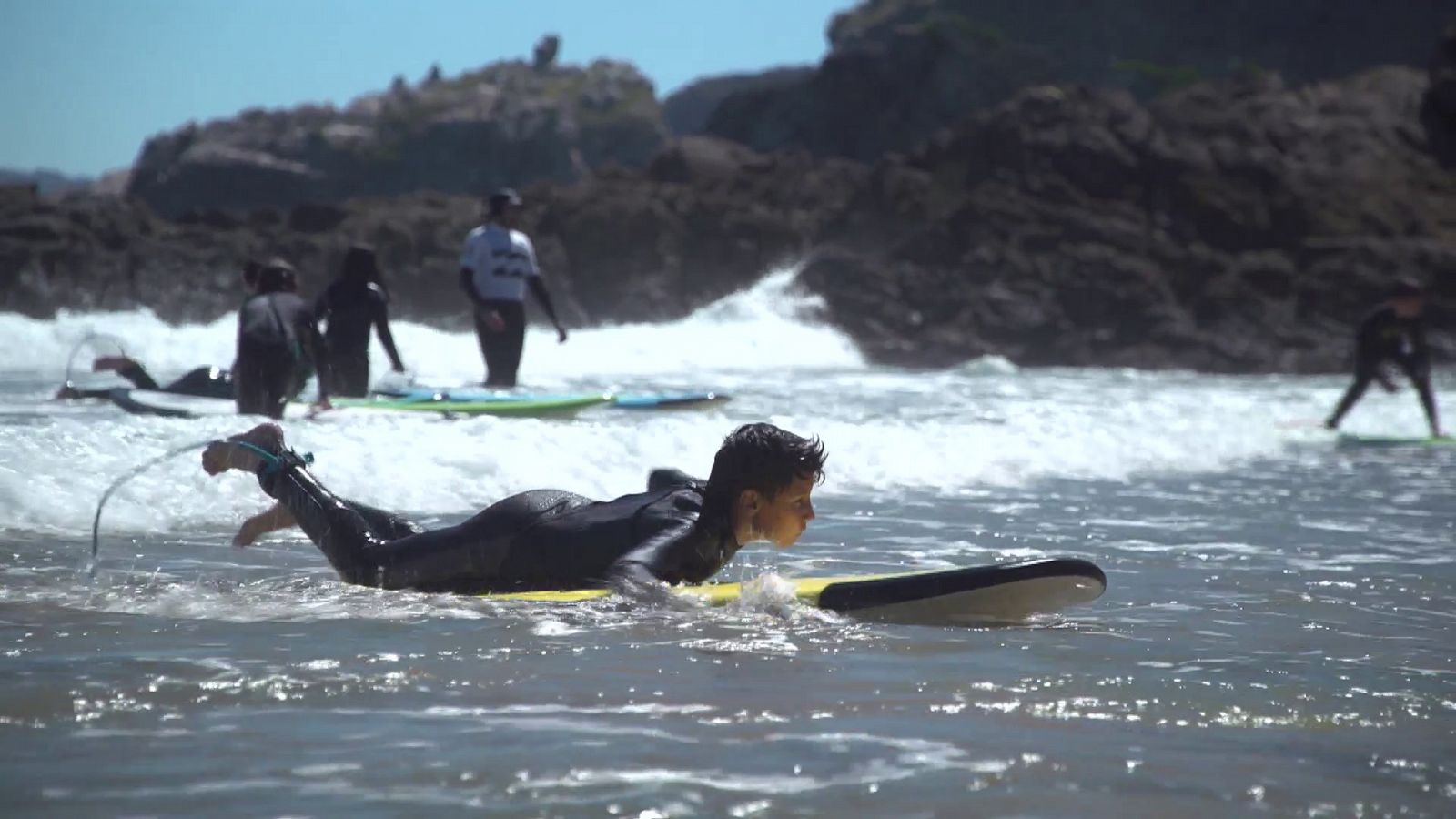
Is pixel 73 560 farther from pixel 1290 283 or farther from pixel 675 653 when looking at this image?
pixel 1290 283

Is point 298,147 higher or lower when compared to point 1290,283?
higher

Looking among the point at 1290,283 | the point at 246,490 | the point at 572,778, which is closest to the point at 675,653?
the point at 572,778

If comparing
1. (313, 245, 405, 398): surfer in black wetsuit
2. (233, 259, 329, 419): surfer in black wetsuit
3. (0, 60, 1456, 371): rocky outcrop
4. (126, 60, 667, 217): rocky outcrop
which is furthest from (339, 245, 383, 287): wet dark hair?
(126, 60, 667, 217): rocky outcrop

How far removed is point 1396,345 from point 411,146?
84.9 metres

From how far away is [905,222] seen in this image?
118 ft

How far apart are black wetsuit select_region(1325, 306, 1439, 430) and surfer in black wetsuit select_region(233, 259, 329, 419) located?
896cm

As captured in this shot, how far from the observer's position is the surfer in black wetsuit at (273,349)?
9.84 m

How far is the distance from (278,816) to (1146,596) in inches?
149

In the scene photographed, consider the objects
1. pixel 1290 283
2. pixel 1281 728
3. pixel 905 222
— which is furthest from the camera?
pixel 905 222

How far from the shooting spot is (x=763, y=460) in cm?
512

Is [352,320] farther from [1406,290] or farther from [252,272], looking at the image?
[1406,290]

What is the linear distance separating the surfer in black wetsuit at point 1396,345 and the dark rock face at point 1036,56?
4716cm

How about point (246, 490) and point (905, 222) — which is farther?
point (905, 222)

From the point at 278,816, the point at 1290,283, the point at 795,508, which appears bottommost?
the point at 278,816
